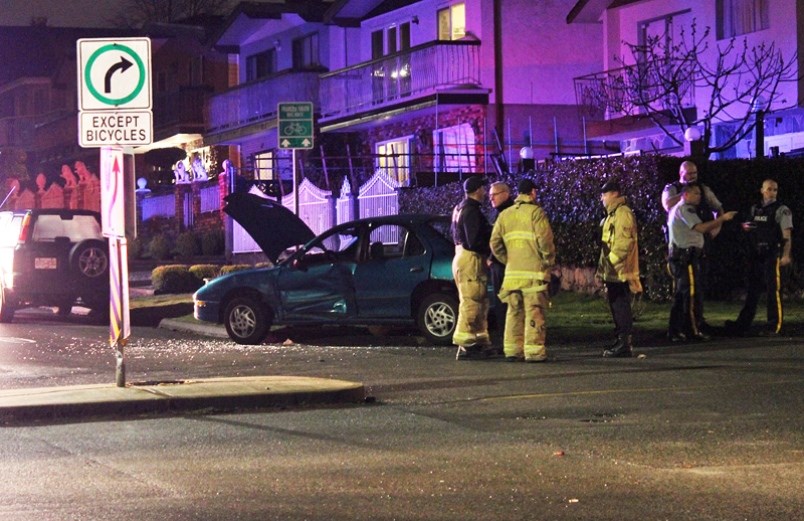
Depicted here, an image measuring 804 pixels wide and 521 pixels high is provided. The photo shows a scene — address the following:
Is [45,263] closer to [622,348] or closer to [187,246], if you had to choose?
[622,348]

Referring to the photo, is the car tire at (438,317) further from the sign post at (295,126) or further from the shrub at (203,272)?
the shrub at (203,272)

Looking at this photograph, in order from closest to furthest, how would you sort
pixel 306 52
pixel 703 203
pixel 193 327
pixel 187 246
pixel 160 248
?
pixel 703 203, pixel 193 327, pixel 187 246, pixel 160 248, pixel 306 52

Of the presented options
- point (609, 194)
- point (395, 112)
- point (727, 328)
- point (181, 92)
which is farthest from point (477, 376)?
point (181, 92)

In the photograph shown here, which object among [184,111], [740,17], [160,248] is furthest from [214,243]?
[740,17]

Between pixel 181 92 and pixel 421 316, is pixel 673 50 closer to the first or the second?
pixel 421 316

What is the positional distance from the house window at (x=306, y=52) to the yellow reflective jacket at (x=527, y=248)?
86.5 ft

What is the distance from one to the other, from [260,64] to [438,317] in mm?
29356

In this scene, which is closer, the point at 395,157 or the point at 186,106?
the point at 395,157

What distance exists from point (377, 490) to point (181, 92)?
140ft

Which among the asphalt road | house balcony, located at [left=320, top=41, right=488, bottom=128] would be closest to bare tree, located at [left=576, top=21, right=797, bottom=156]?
house balcony, located at [left=320, top=41, right=488, bottom=128]

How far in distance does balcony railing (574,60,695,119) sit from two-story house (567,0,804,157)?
0.04 m

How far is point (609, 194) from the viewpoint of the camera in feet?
46.1

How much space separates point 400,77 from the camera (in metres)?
33.5

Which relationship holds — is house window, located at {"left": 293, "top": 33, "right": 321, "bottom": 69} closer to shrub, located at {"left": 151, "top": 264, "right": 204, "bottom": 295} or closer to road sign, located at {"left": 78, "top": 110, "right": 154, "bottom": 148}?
shrub, located at {"left": 151, "top": 264, "right": 204, "bottom": 295}
